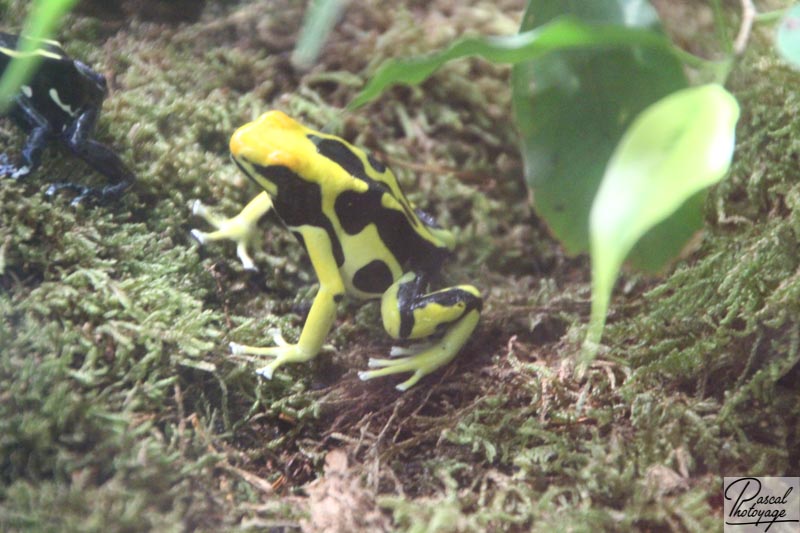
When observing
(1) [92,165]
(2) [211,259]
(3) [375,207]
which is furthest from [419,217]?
(1) [92,165]

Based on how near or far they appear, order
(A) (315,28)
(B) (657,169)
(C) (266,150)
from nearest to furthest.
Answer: (B) (657,169) → (A) (315,28) → (C) (266,150)

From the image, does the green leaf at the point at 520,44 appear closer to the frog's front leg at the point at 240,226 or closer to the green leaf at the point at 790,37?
the green leaf at the point at 790,37

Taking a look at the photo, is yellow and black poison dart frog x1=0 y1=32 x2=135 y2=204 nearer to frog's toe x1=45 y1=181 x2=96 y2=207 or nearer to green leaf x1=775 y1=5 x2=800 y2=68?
frog's toe x1=45 y1=181 x2=96 y2=207

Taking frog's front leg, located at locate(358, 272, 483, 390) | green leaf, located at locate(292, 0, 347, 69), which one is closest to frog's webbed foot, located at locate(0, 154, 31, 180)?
green leaf, located at locate(292, 0, 347, 69)

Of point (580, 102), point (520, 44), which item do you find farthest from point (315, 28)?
point (580, 102)

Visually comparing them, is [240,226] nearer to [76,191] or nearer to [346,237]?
[346,237]

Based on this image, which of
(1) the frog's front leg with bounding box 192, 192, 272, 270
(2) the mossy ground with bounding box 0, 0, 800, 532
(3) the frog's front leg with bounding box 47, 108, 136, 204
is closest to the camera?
(2) the mossy ground with bounding box 0, 0, 800, 532
